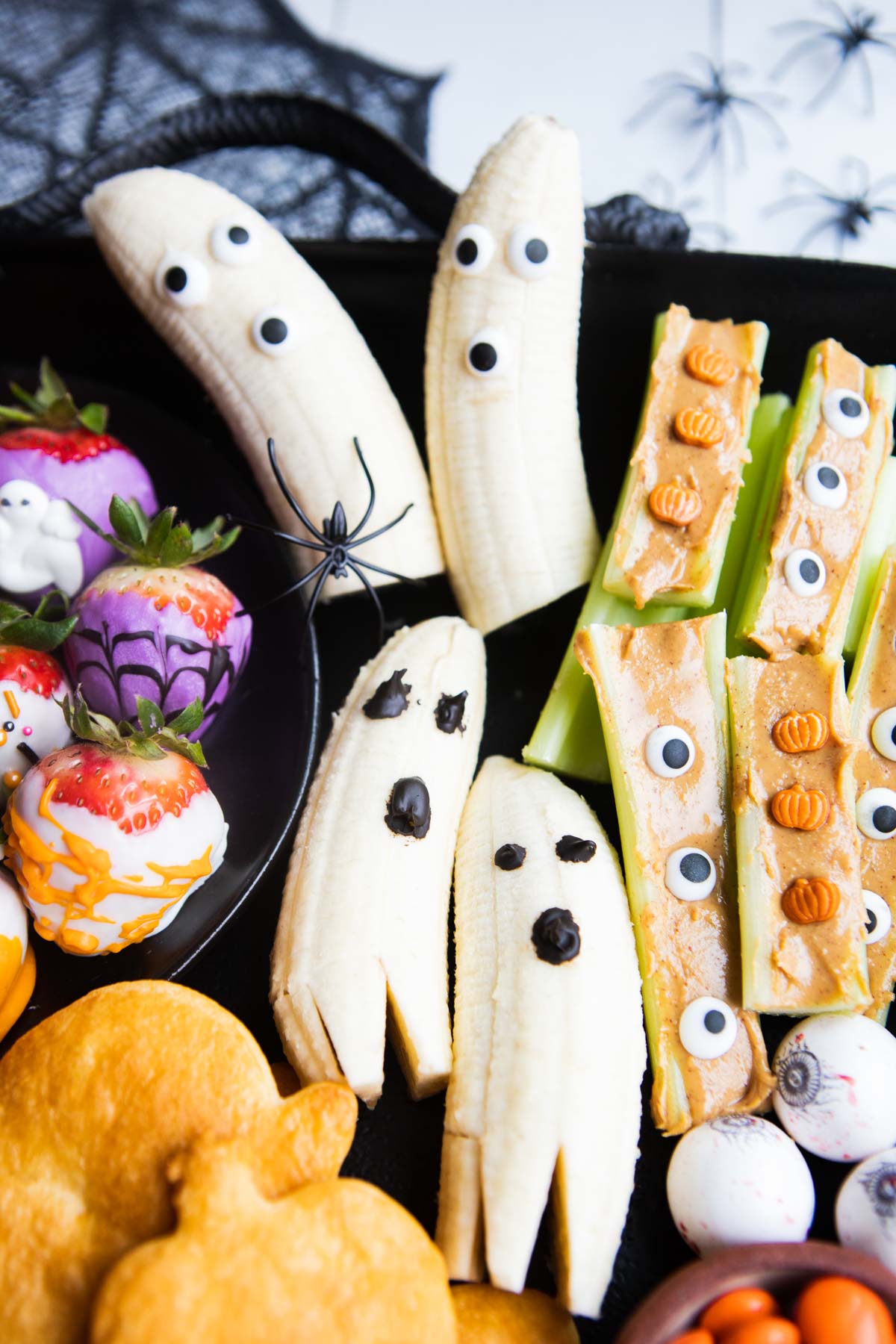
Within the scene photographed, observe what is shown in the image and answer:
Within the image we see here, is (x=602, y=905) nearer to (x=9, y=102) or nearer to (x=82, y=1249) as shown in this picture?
(x=82, y=1249)

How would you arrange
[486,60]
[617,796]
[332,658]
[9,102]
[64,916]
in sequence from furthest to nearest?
[486,60]
[9,102]
[332,658]
[617,796]
[64,916]

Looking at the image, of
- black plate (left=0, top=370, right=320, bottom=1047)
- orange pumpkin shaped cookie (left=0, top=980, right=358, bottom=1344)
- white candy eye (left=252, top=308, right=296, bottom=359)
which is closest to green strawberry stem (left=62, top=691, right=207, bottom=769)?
black plate (left=0, top=370, right=320, bottom=1047)

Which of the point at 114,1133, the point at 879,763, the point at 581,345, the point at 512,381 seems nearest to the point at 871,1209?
the point at 879,763

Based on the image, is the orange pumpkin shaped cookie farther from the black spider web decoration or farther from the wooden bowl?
the black spider web decoration

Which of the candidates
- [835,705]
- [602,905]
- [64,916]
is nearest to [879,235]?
[835,705]

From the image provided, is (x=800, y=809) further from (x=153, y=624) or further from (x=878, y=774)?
(x=153, y=624)

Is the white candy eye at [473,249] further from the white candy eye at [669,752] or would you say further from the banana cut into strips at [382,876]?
the white candy eye at [669,752]
